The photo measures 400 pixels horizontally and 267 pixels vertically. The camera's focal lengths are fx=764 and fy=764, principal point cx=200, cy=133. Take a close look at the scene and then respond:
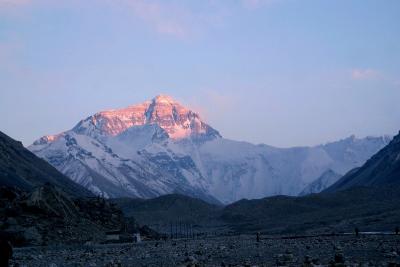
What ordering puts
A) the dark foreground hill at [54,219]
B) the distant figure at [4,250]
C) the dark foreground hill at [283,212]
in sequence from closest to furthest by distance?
the distant figure at [4,250], the dark foreground hill at [54,219], the dark foreground hill at [283,212]

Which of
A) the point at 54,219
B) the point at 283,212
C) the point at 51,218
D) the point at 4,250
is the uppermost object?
the point at 283,212

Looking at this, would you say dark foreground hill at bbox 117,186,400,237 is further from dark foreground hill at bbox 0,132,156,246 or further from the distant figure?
the distant figure

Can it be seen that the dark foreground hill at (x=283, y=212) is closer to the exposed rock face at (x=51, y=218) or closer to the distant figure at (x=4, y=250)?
the exposed rock face at (x=51, y=218)

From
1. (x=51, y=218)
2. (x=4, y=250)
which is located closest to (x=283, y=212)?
(x=51, y=218)

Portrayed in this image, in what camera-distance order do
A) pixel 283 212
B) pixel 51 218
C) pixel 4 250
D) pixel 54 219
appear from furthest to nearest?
Result: pixel 283 212, pixel 51 218, pixel 54 219, pixel 4 250

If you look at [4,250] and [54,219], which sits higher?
[54,219]

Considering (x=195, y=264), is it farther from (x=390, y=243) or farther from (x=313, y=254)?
(x=390, y=243)

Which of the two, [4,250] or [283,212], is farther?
[283,212]

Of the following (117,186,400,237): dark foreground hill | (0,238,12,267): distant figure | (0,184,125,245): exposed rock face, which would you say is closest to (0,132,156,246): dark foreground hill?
(0,184,125,245): exposed rock face

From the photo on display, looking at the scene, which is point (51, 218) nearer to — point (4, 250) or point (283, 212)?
point (4, 250)

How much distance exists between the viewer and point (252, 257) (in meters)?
38.2

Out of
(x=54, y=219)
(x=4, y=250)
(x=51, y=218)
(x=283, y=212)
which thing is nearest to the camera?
(x=4, y=250)

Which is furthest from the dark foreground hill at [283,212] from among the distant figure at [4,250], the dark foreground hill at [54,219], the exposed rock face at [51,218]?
the distant figure at [4,250]

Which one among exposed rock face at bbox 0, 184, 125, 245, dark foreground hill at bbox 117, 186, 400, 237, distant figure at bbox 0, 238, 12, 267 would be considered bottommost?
distant figure at bbox 0, 238, 12, 267
